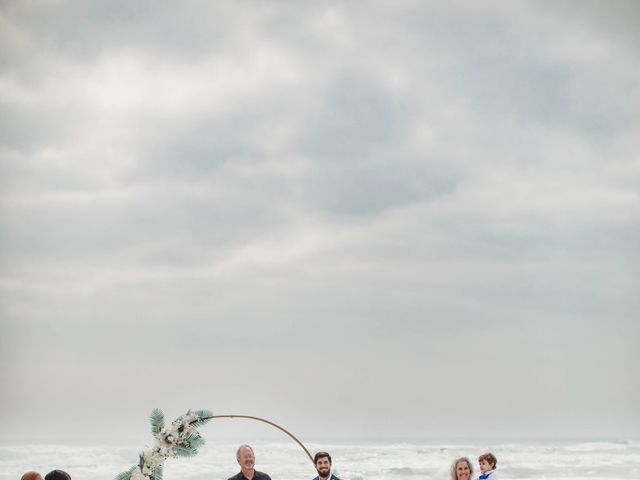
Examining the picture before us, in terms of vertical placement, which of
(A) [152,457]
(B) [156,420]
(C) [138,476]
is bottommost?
(C) [138,476]

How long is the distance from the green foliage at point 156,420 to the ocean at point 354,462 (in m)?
17.7

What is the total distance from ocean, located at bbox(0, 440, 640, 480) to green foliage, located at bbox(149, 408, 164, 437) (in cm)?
1773

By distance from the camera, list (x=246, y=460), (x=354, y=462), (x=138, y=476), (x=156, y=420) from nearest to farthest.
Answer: (x=138, y=476) → (x=156, y=420) → (x=246, y=460) → (x=354, y=462)

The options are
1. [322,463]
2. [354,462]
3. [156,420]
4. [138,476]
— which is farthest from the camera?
[354,462]

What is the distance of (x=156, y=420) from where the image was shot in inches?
247

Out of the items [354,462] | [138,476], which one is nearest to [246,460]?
[138,476]

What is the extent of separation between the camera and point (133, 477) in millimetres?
6164

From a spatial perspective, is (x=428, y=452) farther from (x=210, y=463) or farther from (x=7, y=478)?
(x=7, y=478)

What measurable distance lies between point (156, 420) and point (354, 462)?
25356 mm

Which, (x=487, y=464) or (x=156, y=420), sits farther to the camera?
(x=487, y=464)

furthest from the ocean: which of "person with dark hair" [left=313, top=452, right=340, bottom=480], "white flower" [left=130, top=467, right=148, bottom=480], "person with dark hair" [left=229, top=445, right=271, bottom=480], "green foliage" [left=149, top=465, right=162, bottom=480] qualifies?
"white flower" [left=130, top=467, right=148, bottom=480]

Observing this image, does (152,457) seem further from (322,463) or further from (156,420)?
(322,463)

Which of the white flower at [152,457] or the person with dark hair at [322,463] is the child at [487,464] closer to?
the person with dark hair at [322,463]

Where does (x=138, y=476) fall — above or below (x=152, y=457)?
below
